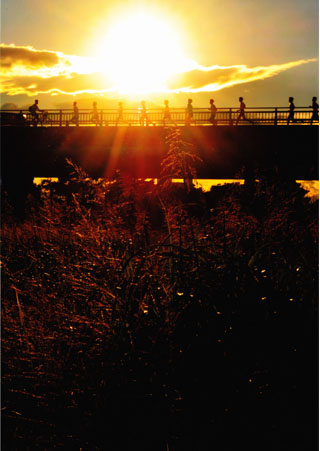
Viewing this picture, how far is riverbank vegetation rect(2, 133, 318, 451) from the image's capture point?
352 cm

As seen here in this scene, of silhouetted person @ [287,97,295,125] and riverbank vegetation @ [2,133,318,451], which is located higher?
silhouetted person @ [287,97,295,125]

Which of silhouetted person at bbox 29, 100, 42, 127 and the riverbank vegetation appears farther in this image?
silhouetted person at bbox 29, 100, 42, 127

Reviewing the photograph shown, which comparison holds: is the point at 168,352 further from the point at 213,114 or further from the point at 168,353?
the point at 213,114

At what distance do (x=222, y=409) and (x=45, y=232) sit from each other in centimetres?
344

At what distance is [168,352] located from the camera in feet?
12.0

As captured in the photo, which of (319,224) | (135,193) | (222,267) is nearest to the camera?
(222,267)

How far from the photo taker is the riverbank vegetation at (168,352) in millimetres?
3523

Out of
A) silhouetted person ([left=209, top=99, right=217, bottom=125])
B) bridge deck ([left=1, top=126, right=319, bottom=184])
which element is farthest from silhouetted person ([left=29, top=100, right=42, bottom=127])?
silhouetted person ([left=209, top=99, right=217, bottom=125])

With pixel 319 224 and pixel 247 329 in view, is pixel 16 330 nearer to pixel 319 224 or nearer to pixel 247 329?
pixel 247 329

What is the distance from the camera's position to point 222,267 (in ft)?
14.6

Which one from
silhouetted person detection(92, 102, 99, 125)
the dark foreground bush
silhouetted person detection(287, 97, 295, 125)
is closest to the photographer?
the dark foreground bush

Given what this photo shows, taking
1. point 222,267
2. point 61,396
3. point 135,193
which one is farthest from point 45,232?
point 61,396

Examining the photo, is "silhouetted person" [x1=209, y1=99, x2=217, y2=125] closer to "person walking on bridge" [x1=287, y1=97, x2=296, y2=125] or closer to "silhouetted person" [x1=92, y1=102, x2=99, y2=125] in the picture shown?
"person walking on bridge" [x1=287, y1=97, x2=296, y2=125]

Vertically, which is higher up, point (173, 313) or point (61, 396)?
point (173, 313)
